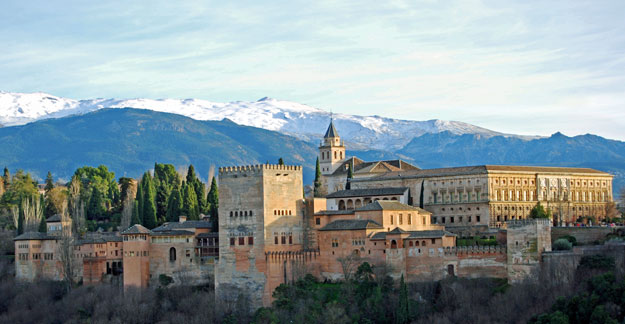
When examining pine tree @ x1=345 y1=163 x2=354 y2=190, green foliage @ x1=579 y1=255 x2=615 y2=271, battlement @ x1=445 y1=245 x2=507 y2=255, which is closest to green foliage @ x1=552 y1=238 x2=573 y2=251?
battlement @ x1=445 y1=245 x2=507 y2=255

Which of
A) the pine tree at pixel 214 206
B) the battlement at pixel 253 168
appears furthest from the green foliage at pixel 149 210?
the battlement at pixel 253 168

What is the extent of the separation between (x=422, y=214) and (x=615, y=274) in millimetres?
19245

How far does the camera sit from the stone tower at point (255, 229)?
63312mm

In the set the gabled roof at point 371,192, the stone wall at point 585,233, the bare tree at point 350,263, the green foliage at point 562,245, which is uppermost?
the gabled roof at point 371,192

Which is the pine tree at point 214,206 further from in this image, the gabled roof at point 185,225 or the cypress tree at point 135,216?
the cypress tree at point 135,216

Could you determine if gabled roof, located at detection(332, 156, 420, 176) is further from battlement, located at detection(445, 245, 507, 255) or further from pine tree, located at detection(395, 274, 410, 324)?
pine tree, located at detection(395, 274, 410, 324)

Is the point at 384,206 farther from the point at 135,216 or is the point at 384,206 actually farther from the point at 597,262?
the point at 135,216

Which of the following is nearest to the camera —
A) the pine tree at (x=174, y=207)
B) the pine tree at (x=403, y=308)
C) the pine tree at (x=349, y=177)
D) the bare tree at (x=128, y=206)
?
the pine tree at (x=403, y=308)

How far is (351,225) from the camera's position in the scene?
63.3m

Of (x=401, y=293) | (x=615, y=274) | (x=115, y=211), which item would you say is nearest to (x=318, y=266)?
(x=401, y=293)

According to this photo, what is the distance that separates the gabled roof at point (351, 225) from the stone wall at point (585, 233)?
1240 centimetres

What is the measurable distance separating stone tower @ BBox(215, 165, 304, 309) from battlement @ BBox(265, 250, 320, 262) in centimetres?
9

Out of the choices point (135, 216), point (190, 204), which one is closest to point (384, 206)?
point (190, 204)

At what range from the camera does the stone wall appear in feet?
205
